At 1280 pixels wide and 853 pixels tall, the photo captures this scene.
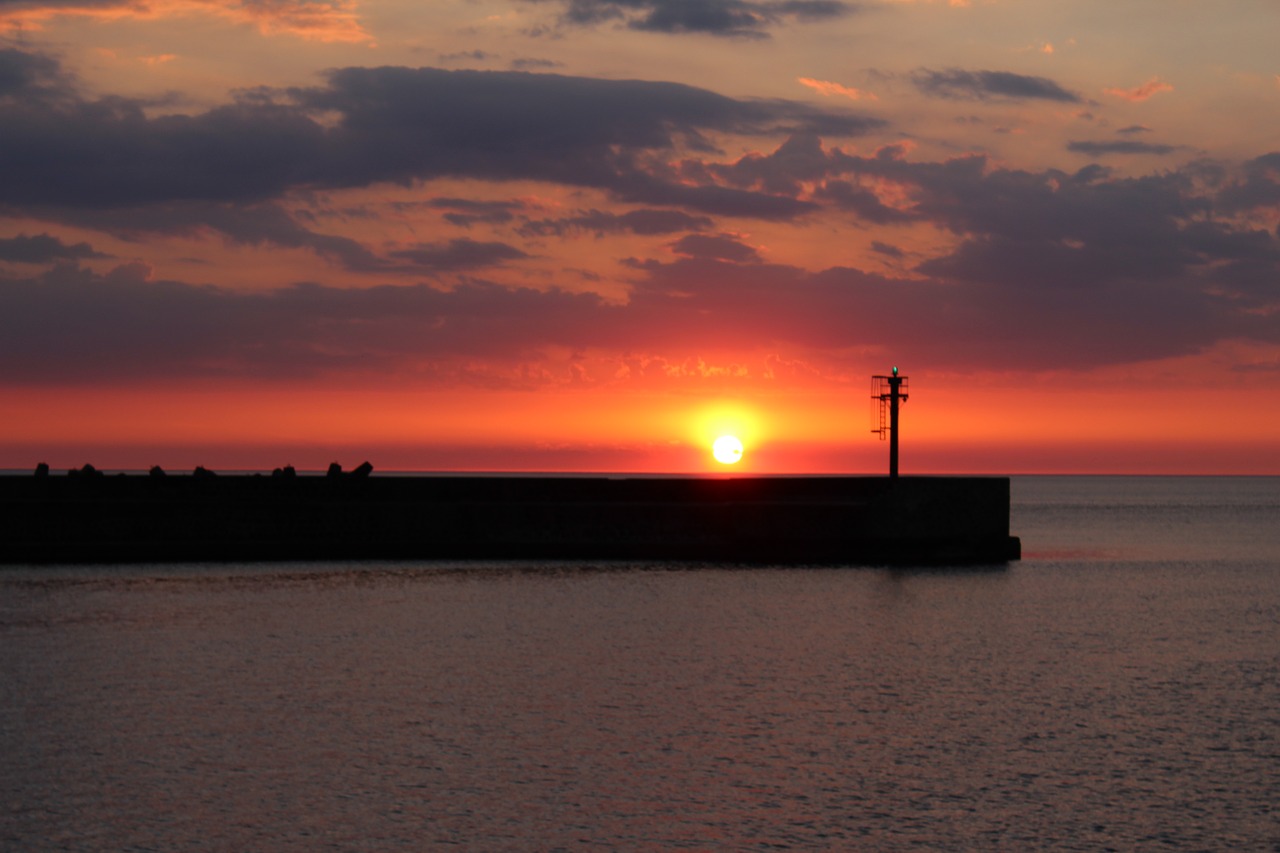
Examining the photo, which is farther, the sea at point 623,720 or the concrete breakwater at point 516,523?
the concrete breakwater at point 516,523

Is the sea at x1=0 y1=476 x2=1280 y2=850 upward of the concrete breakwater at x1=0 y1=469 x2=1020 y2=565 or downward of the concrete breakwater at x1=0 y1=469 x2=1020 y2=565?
downward

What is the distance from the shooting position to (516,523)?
55719 millimetres

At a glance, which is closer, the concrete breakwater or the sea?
the sea

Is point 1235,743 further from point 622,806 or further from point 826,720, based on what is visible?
point 622,806

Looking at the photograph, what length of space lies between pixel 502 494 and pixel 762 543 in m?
10.8

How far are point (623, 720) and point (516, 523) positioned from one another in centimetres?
3162

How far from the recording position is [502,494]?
189ft

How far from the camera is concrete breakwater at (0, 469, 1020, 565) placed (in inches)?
2125

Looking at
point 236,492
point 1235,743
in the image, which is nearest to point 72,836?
point 1235,743

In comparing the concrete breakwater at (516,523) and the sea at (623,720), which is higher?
the concrete breakwater at (516,523)

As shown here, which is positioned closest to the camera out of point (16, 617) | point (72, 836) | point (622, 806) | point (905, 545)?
point (72, 836)

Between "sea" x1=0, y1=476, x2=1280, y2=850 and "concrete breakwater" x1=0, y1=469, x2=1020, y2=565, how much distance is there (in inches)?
260

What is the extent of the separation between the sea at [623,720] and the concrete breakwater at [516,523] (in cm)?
660

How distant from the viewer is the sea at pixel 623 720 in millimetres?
17719
